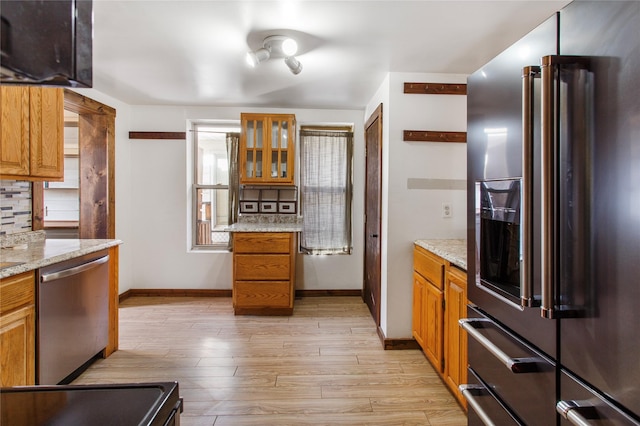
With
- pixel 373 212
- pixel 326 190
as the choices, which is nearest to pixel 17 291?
pixel 373 212

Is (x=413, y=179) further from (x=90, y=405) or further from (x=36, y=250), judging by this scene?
(x=36, y=250)

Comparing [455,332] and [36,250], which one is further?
[36,250]

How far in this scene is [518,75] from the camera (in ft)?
3.55

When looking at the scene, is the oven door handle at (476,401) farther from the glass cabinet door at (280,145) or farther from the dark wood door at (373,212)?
the glass cabinet door at (280,145)

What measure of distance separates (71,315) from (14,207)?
1060 millimetres

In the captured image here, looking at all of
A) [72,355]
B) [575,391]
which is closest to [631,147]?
[575,391]

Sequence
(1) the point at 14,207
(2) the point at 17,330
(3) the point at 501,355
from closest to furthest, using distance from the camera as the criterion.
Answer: (3) the point at 501,355 → (2) the point at 17,330 → (1) the point at 14,207

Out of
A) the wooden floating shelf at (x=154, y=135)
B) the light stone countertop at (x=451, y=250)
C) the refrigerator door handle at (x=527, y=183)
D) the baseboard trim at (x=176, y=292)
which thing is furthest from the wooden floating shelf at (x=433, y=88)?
the baseboard trim at (x=176, y=292)

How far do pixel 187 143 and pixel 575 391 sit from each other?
4.20 meters

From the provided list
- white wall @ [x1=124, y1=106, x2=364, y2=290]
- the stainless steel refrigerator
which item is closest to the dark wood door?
white wall @ [x1=124, y1=106, x2=364, y2=290]

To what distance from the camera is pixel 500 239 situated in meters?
1.23

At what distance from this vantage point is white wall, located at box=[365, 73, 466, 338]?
9.12 feet

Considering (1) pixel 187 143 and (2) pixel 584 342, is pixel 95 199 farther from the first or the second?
(2) pixel 584 342

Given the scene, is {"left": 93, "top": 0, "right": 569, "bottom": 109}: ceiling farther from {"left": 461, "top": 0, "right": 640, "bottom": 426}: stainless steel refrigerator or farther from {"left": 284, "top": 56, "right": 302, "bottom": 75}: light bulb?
{"left": 461, "top": 0, "right": 640, "bottom": 426}: stainless steel refrigerator
